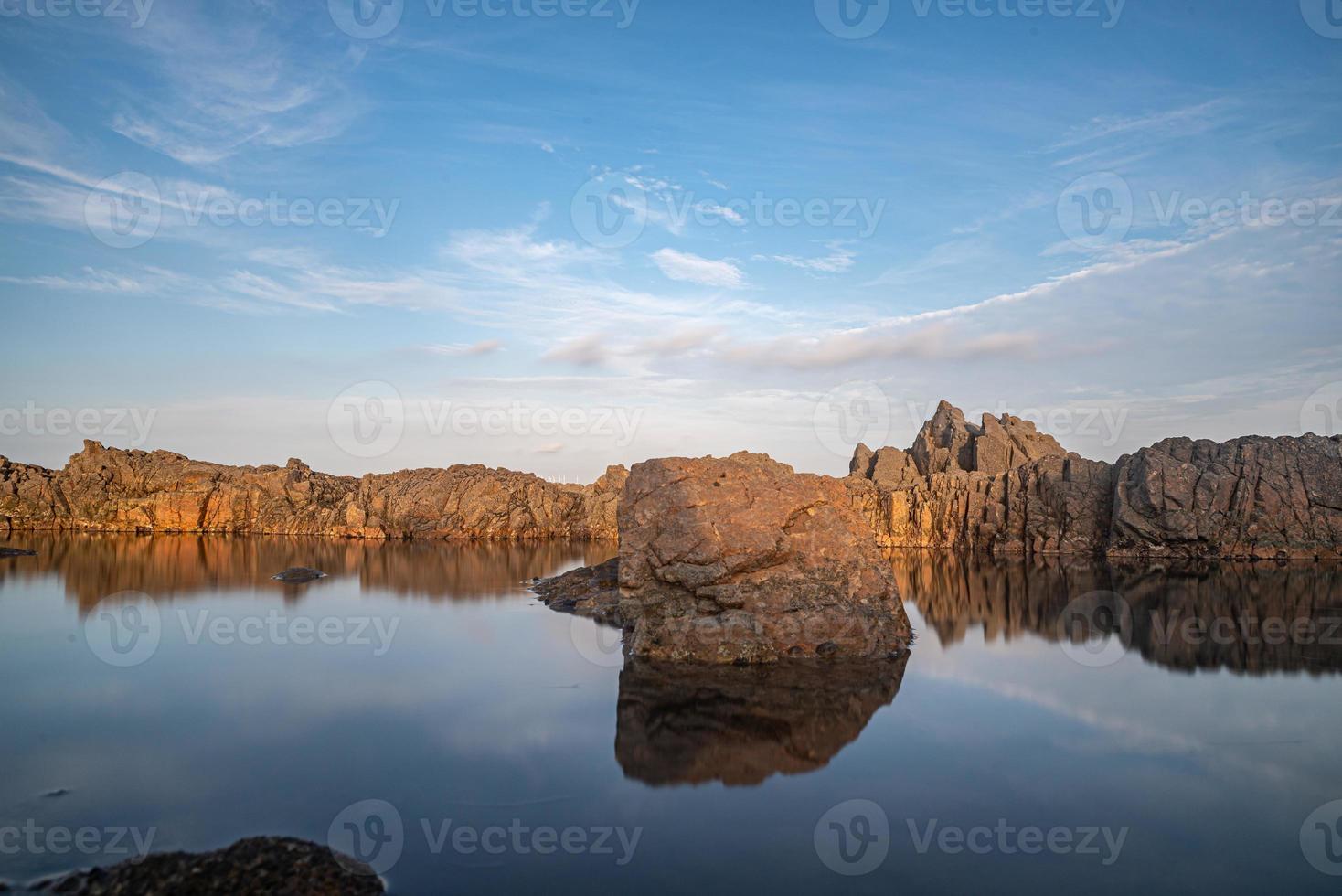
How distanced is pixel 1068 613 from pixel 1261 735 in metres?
20.2

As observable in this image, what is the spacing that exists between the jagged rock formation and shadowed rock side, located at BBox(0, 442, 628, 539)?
8333cm

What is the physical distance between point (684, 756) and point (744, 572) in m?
8.83

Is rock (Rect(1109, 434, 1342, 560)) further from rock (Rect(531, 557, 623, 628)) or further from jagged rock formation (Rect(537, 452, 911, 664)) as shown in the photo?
jagged rock formation (Rect(537, 452, 911, 664))

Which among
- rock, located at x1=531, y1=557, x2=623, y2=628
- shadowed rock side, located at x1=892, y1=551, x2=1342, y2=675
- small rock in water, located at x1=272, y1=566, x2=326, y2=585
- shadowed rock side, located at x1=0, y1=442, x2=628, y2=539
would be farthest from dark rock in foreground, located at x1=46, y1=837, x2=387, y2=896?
shadowed rock side, located at x1=0, y1=442, x2=628, y2=539

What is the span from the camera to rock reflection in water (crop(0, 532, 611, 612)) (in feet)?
141

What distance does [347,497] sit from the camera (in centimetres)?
11275

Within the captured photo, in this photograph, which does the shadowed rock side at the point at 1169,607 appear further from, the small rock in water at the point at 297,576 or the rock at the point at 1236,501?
the small rock in water at the point at 297,576

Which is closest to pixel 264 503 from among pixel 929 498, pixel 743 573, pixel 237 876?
pixel 929 498

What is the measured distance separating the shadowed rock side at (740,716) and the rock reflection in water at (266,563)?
2339cm

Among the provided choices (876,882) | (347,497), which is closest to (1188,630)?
(876,882)

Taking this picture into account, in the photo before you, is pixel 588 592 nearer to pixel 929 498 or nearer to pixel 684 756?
pixel 684 756

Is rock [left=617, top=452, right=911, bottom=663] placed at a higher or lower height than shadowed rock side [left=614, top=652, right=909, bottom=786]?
higher

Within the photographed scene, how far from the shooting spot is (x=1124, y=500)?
73.1 m

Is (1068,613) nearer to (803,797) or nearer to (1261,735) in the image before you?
(1261,735)
